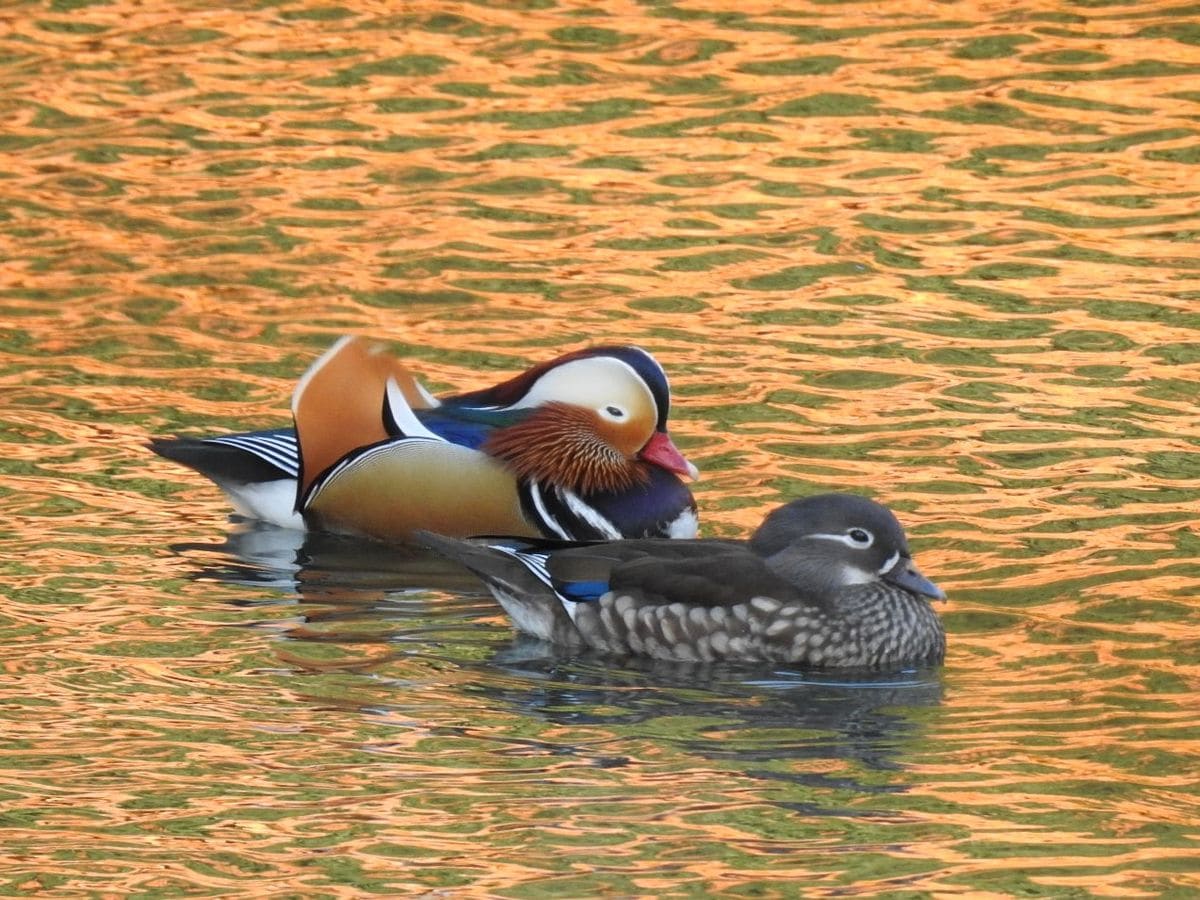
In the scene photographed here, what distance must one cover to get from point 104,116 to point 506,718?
8.70 m

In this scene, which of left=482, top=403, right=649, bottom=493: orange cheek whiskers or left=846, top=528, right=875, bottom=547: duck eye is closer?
left=846, top=528, right=875, bottom=547: duck eye

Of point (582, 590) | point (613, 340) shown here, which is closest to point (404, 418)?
point (582, 590)

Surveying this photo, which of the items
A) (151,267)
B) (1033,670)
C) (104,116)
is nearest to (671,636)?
(1033,670)

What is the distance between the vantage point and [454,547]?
8.91 m

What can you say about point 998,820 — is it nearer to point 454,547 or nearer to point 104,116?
point 454,547

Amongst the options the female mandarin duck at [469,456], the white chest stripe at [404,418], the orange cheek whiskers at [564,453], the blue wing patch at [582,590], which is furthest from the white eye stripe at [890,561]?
the white chest stripe at [404,418]

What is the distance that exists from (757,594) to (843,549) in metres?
0.33

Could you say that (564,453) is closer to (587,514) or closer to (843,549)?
(587,514)

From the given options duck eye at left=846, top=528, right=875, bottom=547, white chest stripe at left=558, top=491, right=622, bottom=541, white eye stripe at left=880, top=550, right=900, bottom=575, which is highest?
duck eye at left=846, top=528, right=875, bottom=547

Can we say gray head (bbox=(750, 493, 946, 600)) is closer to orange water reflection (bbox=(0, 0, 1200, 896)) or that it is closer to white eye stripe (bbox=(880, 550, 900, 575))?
white eye stripe (bbox=(880, 550, 900, 575))

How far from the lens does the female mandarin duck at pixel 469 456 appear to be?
9.72 m

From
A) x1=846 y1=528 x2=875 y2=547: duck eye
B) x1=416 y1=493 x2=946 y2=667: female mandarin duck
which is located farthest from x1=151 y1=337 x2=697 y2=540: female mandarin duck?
x1=846 y1=528 x2=875 y2=547: duck eye

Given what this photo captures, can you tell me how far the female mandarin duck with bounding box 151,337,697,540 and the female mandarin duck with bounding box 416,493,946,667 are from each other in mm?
947

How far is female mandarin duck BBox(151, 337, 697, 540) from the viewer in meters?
9.72
